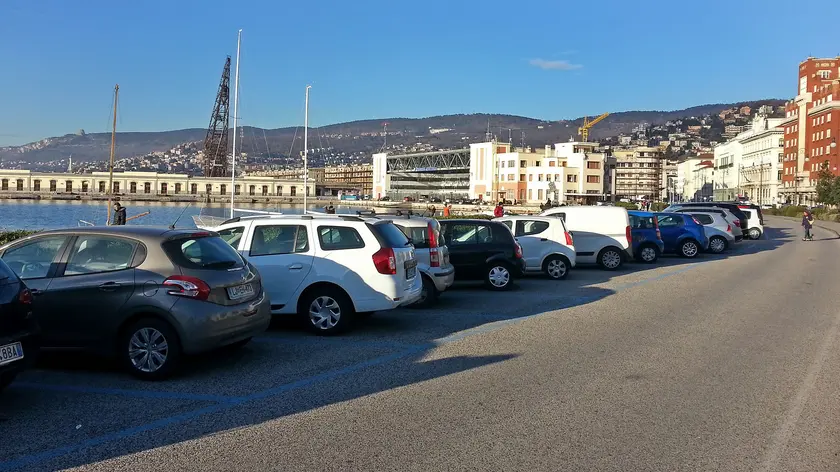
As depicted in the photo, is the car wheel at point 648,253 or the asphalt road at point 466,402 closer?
the asphalt road at point 466,402

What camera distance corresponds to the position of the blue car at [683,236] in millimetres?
27969

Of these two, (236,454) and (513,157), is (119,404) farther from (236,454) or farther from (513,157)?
(513,157)

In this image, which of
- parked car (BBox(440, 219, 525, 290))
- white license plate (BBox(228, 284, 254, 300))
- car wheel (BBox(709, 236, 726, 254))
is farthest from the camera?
car wheel (BBox(709, 236, 726, 254))

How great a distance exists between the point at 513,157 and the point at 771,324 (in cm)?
13877

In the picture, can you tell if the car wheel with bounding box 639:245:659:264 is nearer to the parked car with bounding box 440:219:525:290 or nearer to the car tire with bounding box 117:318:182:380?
the parked car with bounding box 440:219:525:290

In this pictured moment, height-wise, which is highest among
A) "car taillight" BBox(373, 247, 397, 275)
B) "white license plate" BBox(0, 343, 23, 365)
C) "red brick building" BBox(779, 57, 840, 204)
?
"red brick building" BBox(779, 57, 840, 204)

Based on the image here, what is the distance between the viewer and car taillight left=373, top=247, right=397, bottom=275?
34.1ft

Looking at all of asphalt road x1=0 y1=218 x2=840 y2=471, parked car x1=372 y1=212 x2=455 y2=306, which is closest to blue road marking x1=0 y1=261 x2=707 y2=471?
asphalt road x1=0 y1=218 x2=840 y2=471

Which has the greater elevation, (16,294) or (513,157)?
(513,157)

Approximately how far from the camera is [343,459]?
5.23m

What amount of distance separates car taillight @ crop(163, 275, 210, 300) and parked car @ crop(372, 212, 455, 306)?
19.0 feet

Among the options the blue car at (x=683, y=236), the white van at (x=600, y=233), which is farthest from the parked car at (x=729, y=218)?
the white van at (x=600, y=233)

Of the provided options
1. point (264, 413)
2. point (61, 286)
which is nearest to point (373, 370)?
point (264, 413)

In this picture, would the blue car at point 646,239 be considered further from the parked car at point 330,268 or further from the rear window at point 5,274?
the rear window at point 5,274
